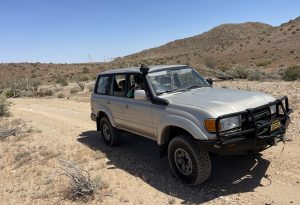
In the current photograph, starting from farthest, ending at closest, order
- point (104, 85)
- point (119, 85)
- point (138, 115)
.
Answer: point (104, 85)
point (119, 85)
point (138, 115)

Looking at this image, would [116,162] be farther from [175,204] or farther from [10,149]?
[10,149]

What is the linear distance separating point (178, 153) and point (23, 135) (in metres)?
6.26

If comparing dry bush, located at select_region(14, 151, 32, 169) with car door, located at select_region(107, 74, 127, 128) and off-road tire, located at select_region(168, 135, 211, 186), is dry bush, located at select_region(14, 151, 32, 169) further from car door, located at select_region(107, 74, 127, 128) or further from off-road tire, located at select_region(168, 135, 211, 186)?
off-road tire, located at select_region(168, 135, 211, 186)

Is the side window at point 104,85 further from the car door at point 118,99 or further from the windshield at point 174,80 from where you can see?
the windshield at point 174,80

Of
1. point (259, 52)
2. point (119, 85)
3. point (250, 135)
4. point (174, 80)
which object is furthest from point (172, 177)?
point (259, 52)

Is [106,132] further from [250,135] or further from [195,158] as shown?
[250,135]

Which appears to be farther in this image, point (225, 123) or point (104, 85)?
point (104, 85)

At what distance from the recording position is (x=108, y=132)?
8.45 m

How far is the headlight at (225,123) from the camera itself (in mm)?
5039

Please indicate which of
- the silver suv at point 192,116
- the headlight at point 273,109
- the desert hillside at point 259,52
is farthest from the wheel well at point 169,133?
the desert hillside at point 259,52

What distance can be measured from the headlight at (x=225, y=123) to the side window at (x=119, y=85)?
2.70m

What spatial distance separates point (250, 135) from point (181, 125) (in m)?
1.02

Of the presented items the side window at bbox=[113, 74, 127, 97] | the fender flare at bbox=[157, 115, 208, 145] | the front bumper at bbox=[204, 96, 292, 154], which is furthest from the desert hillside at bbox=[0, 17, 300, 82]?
the front bumper at bbox=[204, 96, 292, 154]

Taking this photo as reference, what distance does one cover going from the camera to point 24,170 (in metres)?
7.24
